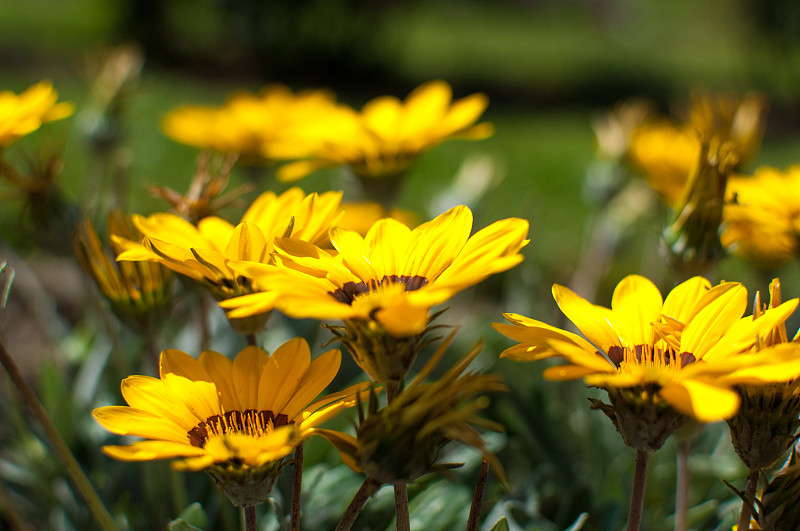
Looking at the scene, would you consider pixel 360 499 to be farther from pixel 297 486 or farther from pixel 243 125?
pixel 243 125

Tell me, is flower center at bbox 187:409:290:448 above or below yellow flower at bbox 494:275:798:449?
below

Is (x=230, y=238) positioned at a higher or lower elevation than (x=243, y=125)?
higher

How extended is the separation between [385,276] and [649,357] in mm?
313

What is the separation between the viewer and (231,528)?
4.30 ft

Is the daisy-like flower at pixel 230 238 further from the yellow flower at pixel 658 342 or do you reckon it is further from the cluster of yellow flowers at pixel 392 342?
the yellow flower at pixel 658 342

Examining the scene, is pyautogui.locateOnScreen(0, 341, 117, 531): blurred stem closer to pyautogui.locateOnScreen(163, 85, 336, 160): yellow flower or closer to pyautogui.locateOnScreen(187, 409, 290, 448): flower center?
pyautogui.locateOnScreen(187, 409, 290, 448): flower center

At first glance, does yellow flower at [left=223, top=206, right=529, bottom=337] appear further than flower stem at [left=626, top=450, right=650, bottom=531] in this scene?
No

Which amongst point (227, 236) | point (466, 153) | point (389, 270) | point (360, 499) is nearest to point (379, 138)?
point (227, 236)

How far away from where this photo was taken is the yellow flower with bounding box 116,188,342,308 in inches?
35.7

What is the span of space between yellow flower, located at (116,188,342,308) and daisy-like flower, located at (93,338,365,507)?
3.8 inches

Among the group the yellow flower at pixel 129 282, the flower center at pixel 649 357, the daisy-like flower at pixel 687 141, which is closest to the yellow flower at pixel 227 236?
the yellow flower at pixel 129 282

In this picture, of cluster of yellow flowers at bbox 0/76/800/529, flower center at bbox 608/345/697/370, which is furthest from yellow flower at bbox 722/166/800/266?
flower center at bbox 608/345/697/370

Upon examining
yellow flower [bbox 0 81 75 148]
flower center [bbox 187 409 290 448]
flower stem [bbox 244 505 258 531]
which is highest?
yellow flower [bbox 0 81 75 148]

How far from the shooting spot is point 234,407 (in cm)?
92
